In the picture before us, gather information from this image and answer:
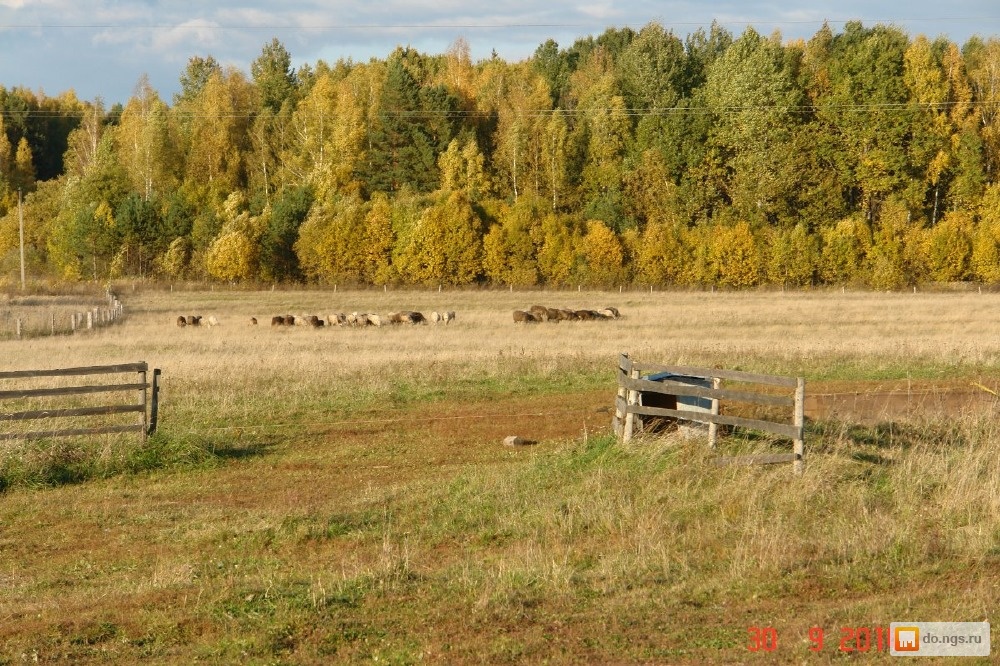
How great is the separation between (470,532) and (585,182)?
73265 millimetres

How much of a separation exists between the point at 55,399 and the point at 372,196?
6011 centimetres

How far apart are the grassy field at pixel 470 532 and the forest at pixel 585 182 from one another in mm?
49312

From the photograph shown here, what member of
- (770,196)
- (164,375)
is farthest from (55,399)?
(770,196)

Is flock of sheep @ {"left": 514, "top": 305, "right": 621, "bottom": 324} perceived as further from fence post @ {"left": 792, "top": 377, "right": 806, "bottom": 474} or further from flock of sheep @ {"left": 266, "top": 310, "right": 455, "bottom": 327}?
fence post @ {"left": 792, "top": 377, "right": 806, "bottom": 474}

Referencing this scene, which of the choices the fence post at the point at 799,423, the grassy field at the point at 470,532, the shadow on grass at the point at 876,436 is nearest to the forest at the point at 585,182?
the grassy field at the point at 470,532

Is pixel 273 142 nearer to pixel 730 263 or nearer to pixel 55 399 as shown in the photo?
pixel 730 263

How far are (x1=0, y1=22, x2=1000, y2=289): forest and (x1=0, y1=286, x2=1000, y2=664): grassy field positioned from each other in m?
49.3

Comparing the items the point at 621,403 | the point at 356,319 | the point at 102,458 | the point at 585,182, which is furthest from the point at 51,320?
the point at 585,182

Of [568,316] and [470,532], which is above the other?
[568,316]

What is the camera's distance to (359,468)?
56.2 ft

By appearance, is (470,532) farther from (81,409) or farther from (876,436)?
(81,409)

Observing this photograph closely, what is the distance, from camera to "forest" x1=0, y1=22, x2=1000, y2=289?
73.6m

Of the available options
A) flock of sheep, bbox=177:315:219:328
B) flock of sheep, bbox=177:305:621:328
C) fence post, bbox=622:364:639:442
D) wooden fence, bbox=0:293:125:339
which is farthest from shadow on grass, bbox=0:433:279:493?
flock of sheep, bbox=177:315:219:328

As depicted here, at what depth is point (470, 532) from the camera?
12.6 metres
